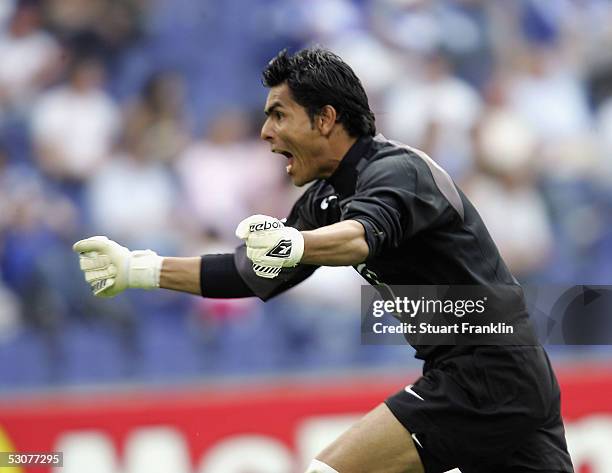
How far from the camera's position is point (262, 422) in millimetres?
6914

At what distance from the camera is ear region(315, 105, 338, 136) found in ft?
14.8

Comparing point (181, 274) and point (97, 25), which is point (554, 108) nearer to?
point (97, 25)

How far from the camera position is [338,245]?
12.8 feet

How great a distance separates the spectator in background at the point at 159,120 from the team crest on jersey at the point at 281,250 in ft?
17.0

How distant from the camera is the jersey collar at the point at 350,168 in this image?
14.8 feet

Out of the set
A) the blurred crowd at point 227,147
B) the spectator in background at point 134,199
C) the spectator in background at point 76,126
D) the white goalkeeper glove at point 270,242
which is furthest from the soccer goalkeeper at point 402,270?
the spectator in background at point 76,126

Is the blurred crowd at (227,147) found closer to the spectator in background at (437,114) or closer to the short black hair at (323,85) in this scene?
the spectator in background at (437,114)

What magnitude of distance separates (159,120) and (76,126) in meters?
0.68

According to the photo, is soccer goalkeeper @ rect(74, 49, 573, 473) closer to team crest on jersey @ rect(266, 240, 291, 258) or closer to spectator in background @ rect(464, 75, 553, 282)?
team crest on jersey @ rect(266, 240, 291, 258)

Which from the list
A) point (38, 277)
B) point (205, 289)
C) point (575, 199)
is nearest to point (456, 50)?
point (575, 199)

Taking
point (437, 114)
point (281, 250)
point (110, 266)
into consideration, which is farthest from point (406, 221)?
point (437, 114)

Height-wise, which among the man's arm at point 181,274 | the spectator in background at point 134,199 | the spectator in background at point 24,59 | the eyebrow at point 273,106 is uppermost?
the spectator in background at point 24,59

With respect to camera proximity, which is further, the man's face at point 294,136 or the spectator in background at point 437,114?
the spectator in background at point 437,114

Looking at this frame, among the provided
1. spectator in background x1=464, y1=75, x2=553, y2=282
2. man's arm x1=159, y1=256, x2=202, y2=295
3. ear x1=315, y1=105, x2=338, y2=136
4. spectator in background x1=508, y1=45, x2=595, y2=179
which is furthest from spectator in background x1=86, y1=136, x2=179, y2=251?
ear x1=315, y1=105, x2=338, y2=136
